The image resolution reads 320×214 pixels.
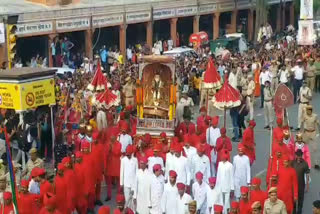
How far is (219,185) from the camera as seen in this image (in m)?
12.9

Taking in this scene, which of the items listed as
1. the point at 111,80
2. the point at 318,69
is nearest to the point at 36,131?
the point at 111,80

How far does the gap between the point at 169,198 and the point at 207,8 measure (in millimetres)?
29079

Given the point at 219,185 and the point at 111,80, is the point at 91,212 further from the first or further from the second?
the point at 111,80

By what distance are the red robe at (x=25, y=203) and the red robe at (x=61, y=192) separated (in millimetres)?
891

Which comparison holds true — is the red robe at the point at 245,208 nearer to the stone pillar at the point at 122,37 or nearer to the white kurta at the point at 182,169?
the white kurta at the point at 182,169

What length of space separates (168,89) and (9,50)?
13.5 feet

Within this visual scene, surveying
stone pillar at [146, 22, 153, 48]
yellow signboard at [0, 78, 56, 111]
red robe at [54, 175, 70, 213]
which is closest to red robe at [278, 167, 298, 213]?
red robe at [54, 175, 70, 213]

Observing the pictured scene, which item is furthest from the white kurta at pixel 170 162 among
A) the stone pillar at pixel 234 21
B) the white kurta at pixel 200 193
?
the stone pillar at pixel 234 21

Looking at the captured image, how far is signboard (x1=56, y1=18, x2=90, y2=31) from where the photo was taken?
3045 cm

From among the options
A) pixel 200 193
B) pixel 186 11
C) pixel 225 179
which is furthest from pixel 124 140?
pixel 186 11

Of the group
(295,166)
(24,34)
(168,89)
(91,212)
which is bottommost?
(91,212)

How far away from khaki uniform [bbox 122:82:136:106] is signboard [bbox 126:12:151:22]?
1417cm

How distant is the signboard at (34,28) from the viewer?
28500 millimetres

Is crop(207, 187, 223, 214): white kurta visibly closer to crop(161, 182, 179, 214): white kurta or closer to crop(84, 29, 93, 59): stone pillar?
crop(161, 182, 179, 214): white kurta
